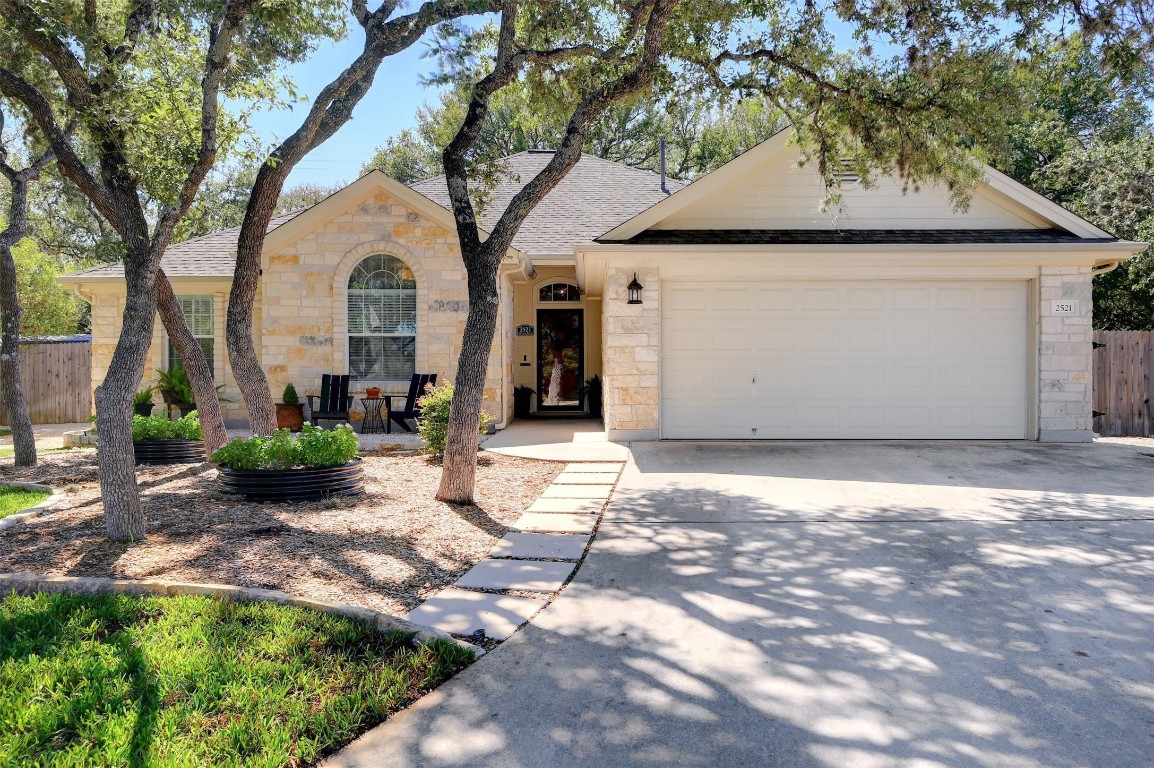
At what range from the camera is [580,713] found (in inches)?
115

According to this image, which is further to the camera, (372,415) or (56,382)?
(56,382)

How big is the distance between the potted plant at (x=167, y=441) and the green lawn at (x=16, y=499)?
1565 mm

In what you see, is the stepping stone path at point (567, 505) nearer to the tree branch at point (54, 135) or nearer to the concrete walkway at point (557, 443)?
the concrete walkway at point (557, 443)

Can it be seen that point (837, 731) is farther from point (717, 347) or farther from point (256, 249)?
point (717, 347)

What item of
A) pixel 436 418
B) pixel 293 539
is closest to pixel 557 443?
pixel 436 418

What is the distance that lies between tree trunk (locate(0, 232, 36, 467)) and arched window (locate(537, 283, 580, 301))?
355 inches

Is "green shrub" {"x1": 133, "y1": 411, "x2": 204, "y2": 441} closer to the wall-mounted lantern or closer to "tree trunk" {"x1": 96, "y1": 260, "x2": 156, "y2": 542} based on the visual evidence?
"tree trunk" {"x1": 96, "y1": 260, "x2": 156, "y2": 542}

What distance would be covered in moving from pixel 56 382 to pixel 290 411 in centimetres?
838

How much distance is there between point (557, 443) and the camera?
10805 mm

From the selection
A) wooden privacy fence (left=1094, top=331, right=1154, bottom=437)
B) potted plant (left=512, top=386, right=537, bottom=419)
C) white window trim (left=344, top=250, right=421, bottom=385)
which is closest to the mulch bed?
white window trim (left=344, top=250, right=421, bottom=385)

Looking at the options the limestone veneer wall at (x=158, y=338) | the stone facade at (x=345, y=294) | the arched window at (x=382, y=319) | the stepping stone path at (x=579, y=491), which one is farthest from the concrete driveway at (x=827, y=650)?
the limestone veneer wall at (x=158, y=338)

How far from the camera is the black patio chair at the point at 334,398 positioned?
40.2 feet

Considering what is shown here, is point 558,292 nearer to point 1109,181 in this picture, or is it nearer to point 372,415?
point 372,415

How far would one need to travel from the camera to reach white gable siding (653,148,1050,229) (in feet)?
36.0
